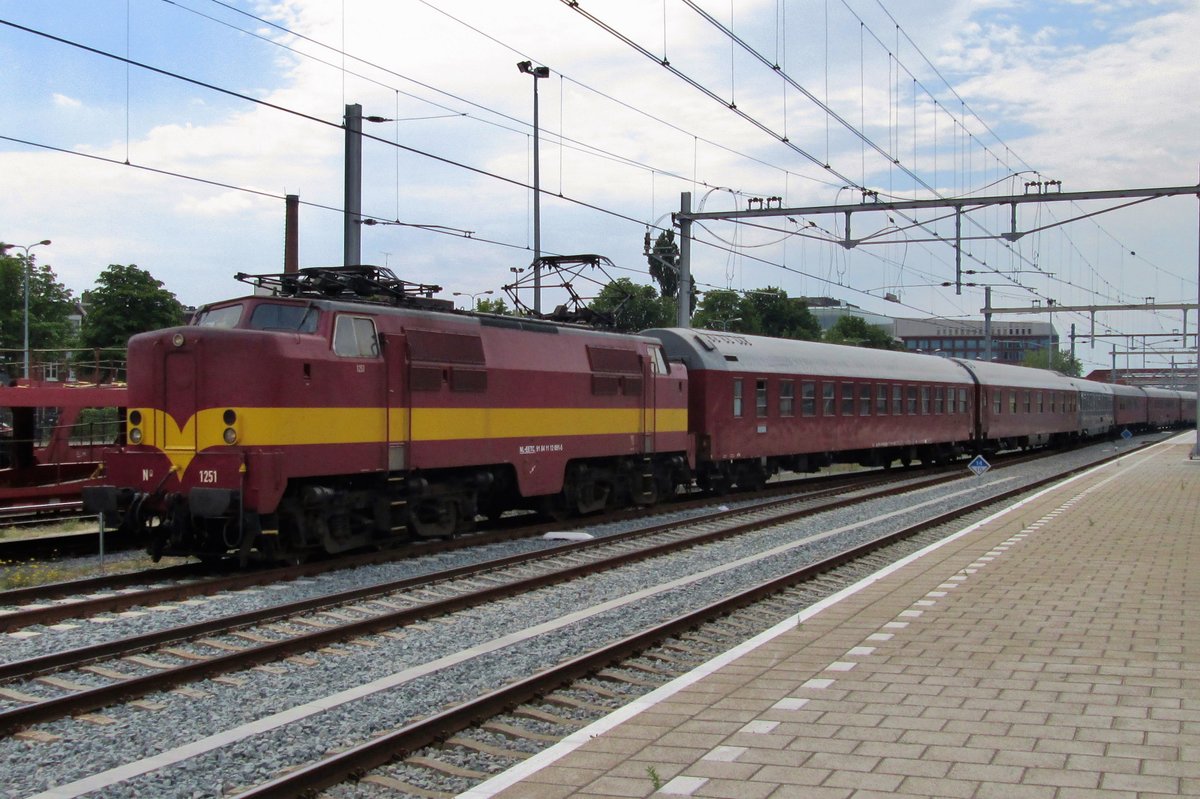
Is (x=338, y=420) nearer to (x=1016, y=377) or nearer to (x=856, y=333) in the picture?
(x=1016, y=377)

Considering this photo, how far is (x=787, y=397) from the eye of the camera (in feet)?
86.1

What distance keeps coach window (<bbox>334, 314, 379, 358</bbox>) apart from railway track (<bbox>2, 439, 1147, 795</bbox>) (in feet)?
11.1

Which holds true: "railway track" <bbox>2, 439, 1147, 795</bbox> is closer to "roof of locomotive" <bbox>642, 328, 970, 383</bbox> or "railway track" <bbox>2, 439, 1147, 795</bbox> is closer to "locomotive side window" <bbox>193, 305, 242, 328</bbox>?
"locomotive side window" <bbox>193, 305, 242, 328</bbox>

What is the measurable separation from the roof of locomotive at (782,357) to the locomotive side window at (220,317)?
35.6 feet

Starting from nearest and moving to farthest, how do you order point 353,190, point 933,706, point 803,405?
point 933,706, point 353,190, point 803,405

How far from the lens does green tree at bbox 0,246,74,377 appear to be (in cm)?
7588

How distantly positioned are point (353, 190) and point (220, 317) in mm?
7497

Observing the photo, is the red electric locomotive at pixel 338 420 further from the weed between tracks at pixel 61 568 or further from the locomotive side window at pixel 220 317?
the weed between tracks at pixel 61 568

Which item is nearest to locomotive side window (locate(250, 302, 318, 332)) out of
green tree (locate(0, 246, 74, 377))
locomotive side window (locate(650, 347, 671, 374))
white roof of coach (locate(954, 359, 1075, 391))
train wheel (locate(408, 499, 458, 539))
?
train wheel (locate(408, 499, 458, 539))

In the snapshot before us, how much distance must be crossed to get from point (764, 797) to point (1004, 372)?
132 ft

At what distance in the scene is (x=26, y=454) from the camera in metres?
21.5

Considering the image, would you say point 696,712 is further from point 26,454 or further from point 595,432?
point 26,454

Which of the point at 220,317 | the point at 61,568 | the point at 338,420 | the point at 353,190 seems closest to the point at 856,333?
the point at 353,190

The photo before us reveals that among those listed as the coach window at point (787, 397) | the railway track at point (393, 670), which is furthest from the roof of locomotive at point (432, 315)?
the coach window at point (787, 397)
